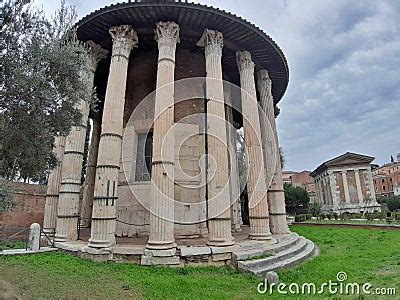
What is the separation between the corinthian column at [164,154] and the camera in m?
8.53

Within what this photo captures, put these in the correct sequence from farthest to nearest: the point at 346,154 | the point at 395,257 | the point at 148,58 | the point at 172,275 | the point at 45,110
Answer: the point at 346,154, the point at 148,58, the point at 395,257, the point at 172,275, the point at 45,110

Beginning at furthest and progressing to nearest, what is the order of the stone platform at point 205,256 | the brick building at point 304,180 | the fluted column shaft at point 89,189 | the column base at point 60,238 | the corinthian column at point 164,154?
the brick building at point 304,180 < the fluted column shaft at point 89,189 < the column base at point 60,238 < the corinthian column at point 164,154 < the stone platform at point 205,256

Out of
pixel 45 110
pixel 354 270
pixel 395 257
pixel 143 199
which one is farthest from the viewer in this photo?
pixel 143 199

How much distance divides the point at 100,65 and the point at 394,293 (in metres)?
13.7

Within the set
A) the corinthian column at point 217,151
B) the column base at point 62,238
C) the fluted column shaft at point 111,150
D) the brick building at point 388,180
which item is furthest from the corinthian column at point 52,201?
the brick building at point 388,180

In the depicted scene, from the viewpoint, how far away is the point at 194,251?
839cm

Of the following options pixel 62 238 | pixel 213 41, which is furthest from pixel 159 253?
pixel 213 41

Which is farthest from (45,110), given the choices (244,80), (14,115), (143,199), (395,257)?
(395,257)

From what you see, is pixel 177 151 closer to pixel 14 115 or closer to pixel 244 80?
pixel 244 80

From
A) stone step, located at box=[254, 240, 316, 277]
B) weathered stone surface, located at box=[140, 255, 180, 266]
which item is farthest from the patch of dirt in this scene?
stone step, located at box=[254, 240, 316, 277]

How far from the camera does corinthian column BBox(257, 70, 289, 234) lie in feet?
41.5

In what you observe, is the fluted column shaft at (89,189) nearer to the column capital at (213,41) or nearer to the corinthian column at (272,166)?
the column capital at (213,41)

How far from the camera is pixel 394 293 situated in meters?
5.63

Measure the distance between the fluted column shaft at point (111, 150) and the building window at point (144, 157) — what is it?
8.38ft
